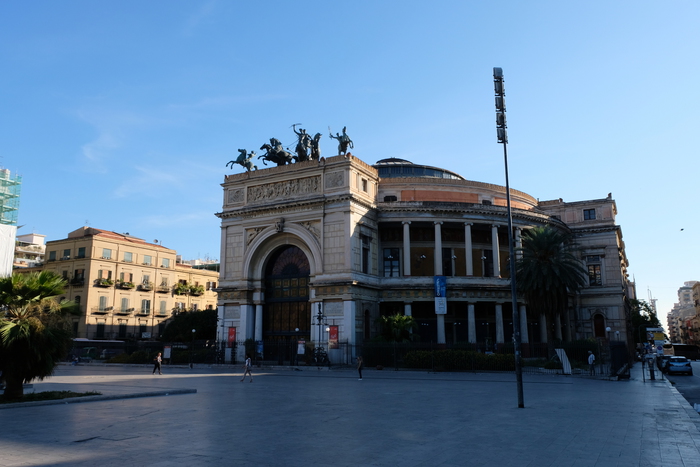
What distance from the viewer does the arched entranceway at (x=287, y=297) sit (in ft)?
155

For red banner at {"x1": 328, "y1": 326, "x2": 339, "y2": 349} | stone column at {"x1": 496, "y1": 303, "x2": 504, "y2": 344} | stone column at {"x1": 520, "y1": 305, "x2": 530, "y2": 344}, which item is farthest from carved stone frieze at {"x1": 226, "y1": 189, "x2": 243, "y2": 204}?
stone column at {"x1": 520, "y1": 305, "x2": 530, "y2": 344}

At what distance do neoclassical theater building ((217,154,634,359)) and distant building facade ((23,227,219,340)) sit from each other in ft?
67.5

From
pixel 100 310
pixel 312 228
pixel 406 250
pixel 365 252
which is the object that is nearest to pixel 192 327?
pixel 100 310

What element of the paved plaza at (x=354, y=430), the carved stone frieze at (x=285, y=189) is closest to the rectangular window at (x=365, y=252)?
the carved stone frieze at (x=285, y=189)

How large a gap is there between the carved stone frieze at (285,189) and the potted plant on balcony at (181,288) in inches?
1041

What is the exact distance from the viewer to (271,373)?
1442 inches

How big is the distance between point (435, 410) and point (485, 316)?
35737 millimetres

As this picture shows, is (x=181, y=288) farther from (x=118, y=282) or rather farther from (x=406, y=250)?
(x=406, y=250)

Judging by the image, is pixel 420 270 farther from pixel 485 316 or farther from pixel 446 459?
pixel 446 459

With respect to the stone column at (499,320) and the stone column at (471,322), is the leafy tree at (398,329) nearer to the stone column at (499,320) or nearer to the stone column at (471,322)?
the stone column at (471,322)

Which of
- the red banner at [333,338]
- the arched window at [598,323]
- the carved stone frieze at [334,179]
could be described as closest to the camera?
the red banner at [333,338]

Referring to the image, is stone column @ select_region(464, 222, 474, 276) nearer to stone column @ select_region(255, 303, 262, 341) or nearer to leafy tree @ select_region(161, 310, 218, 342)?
stone column @ select_region(255, 303, 262, 341)

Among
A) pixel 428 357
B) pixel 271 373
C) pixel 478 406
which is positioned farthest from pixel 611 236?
pixel 478 406

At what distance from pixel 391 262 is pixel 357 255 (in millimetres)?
6296
